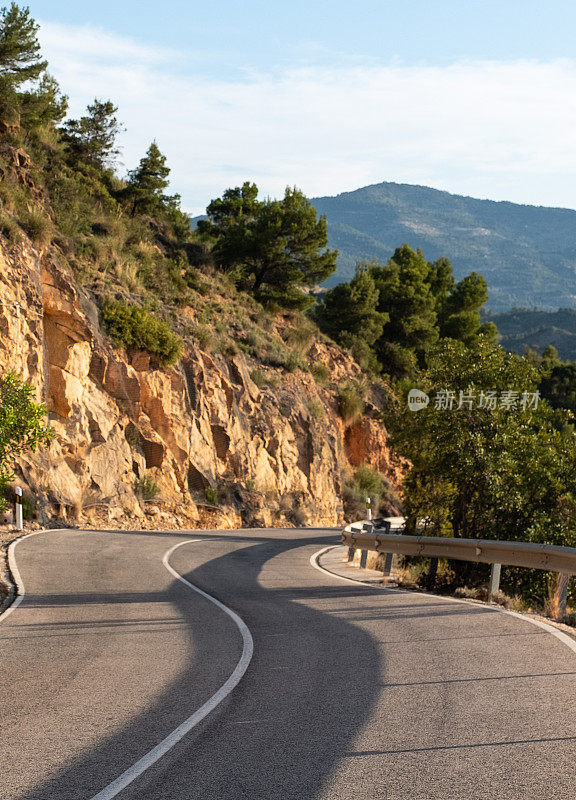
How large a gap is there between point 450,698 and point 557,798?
1919mm

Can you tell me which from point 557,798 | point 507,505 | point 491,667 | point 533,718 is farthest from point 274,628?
point 507,505

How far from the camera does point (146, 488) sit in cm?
2753

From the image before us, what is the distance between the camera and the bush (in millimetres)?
29141

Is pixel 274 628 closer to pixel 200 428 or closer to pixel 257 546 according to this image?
pixel 257 546

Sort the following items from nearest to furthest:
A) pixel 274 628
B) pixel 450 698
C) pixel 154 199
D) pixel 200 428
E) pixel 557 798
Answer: pixel 557 798 → pixel 450 698 → pixel 274 628 → pixel 200 428 → pixel 154 199

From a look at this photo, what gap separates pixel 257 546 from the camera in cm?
2014

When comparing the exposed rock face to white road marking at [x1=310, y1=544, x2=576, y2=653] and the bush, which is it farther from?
white road marking at [x1=310, y1=544, x2=576, y2=653]

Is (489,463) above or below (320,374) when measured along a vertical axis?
below

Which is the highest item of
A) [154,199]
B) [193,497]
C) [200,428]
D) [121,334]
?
[154,199]

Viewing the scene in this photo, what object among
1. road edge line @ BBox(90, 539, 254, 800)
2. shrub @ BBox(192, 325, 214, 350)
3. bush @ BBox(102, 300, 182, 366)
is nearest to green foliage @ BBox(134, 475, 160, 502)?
bush @ BBox(102, 300, 182, 366)

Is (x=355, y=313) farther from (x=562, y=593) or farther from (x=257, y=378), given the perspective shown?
(x=562, y=593)

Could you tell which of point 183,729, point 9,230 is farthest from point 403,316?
point 183,729
